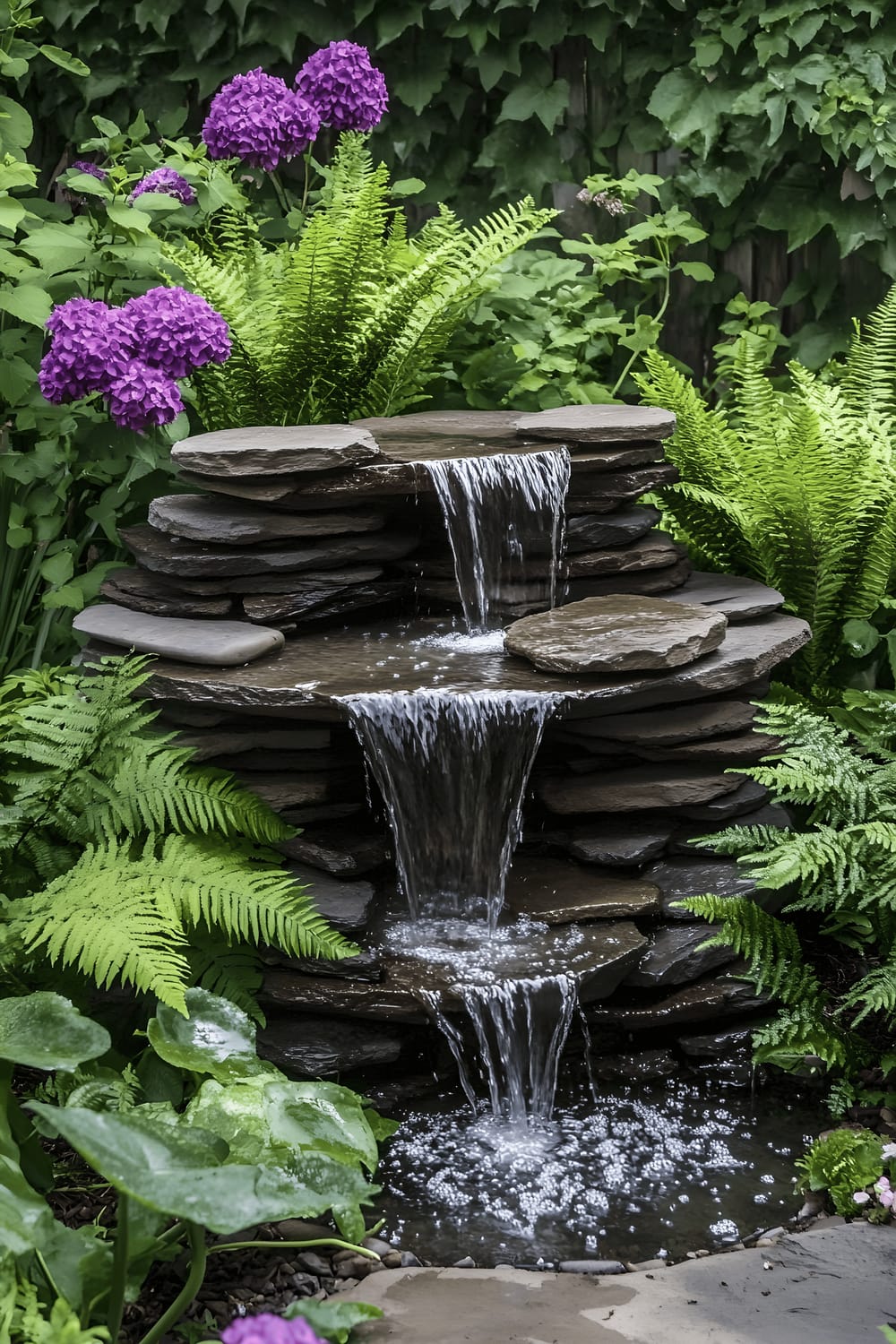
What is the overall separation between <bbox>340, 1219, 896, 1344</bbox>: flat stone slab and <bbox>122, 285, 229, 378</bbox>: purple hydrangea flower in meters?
2.51

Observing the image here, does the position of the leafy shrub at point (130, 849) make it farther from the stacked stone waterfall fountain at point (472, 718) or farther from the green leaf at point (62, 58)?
the green leaf at point (62, 58)

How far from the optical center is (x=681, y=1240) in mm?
3100

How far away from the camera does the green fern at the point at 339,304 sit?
14.7 feet

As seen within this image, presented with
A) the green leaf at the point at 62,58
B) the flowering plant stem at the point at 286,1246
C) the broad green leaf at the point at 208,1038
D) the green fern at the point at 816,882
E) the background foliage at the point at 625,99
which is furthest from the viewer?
the background foliage at the point at 625,99

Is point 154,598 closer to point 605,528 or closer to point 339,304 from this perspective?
point 339,304

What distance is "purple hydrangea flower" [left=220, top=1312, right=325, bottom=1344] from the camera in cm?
150

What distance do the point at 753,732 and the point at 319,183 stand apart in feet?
11.8

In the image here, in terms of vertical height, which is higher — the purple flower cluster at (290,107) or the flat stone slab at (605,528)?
the purple flower cluster at (290,107)

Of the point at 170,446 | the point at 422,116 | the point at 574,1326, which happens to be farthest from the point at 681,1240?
the point at 422,116

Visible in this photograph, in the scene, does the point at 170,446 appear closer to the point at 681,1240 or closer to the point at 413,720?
the point at 413,720

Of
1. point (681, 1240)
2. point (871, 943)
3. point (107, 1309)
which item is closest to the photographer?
point (107, 1309)

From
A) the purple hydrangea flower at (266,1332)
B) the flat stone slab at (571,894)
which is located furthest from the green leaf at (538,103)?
the purple hydrangea flower at (266,1332)

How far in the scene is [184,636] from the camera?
3.84 meters

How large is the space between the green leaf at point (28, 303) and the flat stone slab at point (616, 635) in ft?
5.50
